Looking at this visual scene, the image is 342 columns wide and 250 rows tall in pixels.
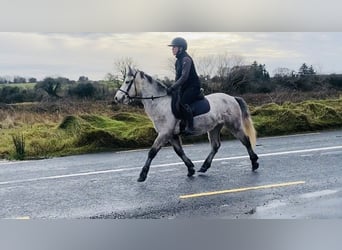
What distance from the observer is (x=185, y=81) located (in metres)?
2.82

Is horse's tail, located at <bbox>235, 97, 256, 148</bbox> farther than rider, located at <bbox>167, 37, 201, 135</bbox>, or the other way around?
horse's tail, located at <bbox>235, 97, 256, 148</bbox>

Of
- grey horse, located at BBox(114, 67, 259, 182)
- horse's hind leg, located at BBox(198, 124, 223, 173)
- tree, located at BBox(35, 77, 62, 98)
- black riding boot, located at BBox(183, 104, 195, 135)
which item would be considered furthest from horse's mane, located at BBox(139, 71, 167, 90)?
tree, located at BBox(35, 77, 62, 98)

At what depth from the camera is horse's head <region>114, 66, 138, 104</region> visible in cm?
282

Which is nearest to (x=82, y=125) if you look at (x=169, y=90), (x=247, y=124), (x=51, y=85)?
(x=51, y=85)

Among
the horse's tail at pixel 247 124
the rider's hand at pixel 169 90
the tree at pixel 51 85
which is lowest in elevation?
the horse's tail at pixel 247 124

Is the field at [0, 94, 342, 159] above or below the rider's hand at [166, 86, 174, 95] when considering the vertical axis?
below

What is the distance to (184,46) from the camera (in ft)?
9.16

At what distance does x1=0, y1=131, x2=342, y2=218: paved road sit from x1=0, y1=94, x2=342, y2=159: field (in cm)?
6

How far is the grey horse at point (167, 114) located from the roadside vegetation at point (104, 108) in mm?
44

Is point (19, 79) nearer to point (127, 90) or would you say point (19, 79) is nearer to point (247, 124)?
point (127, 90)

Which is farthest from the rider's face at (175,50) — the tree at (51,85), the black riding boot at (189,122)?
the tree at (51,85)

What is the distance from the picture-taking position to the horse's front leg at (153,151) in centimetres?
284

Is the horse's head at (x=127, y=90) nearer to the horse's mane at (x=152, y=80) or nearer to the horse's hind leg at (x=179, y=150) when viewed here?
the horse's mane at (x=152, y=80)

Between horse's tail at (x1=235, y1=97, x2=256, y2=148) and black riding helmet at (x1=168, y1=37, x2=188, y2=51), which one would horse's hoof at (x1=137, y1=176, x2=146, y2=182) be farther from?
black riding helmet at (x1=168, y1=37, x2=188, y2=51)
